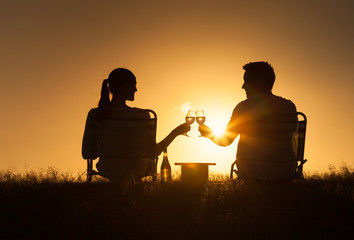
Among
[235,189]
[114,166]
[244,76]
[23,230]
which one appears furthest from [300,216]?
[23,230]

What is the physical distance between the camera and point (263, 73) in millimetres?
6613

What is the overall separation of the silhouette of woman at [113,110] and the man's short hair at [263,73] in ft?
5.19

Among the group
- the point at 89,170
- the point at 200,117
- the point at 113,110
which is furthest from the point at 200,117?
the point at 89,170

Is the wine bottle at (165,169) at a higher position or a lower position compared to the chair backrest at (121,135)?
lower

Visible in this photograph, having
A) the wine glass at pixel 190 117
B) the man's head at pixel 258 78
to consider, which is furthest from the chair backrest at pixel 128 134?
the man's head at pixel 258 78

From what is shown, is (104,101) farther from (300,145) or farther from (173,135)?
(300,145)

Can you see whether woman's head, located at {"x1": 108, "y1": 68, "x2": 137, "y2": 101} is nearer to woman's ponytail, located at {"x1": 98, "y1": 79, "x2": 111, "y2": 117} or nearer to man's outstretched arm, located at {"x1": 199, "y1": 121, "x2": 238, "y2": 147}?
woman's ponytail, located at {"x1": 98, "y1": 79, "x2": 111, "y2": 117}

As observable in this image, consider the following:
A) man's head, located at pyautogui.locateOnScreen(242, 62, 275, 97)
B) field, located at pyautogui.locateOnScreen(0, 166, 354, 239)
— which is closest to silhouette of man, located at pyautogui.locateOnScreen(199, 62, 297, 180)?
man's head, located at pyautogui.locateOnScreen(242, 62, 275, 97)

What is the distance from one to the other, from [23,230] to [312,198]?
11.7ft

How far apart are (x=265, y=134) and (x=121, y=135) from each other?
196cm

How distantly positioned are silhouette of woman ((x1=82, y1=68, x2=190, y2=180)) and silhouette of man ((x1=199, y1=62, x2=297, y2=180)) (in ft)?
4.03

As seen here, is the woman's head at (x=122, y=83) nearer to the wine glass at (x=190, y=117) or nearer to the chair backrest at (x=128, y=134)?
the chair backrest at (x=128, y=134)

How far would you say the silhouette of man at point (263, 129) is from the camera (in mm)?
6391

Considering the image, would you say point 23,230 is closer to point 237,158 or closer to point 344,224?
point 237,158
